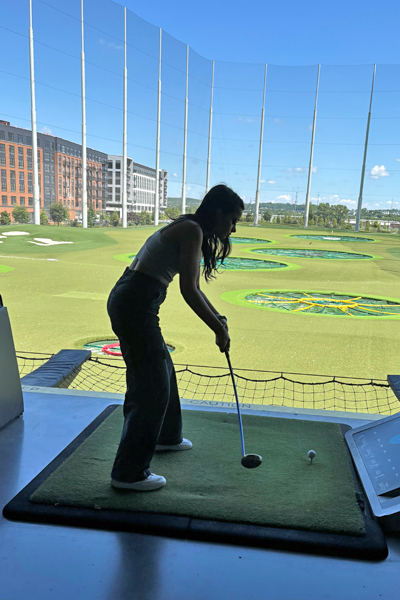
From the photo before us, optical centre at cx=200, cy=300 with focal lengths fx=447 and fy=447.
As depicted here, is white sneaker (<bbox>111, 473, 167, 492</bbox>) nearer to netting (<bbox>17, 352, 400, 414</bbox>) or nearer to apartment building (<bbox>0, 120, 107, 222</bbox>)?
netting (<bbox>17, 352, 400, 414</bbox>)

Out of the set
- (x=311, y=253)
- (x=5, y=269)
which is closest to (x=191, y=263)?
(x=5, y=269)

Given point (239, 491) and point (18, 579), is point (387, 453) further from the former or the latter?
point (18, 579)

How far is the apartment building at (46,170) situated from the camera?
8.95m

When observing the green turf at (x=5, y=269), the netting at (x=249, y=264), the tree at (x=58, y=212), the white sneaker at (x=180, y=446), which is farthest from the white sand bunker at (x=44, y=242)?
the white sneaker at (x=180, y=446)

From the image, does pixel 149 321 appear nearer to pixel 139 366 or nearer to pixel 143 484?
pixel 139 366

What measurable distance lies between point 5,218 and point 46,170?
4.29 ft

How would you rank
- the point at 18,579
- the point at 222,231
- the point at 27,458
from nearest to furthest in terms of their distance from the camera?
the point at 18,579 < the point at 222,231 < the point at 27,458

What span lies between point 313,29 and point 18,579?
9717 millimetres

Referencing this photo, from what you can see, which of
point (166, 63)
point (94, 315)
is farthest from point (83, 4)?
point (94, 315)

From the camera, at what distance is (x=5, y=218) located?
9.27 metres

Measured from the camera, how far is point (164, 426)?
1.29m

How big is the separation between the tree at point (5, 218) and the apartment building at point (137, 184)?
2498 mm

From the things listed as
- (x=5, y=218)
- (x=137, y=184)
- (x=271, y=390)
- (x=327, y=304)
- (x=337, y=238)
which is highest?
(x=137, y=184)

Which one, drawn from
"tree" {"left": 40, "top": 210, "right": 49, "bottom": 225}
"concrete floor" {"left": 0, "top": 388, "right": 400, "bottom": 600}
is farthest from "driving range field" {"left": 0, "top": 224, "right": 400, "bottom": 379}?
"concrete floor" {"left": 0, "top": 388, "right": 400, "bottom": 600}
